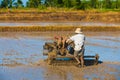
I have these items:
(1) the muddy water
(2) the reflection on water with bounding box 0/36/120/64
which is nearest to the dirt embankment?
(2) the reflection on water with bounding box 0/36/120/64

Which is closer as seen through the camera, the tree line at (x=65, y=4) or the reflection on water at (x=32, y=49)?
the reflection on water at (x=32, y=49)

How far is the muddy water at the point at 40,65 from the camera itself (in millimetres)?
10438

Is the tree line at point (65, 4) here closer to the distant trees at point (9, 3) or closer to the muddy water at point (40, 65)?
the distant trees at point (9, 3)

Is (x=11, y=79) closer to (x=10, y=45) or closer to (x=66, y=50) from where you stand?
(x=66, y=50)

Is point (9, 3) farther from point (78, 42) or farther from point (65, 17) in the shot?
point (78, 42)

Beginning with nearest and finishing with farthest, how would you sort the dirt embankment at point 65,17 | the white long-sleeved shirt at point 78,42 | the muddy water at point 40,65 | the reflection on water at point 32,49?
the muddy water at point 40,65
the white long-sleeved shirt at point 78,42
the reflection on water at point 32,49
the dirt embankment at point 65,17

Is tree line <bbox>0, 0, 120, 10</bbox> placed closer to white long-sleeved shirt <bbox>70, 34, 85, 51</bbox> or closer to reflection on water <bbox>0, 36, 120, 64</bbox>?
reflection on water <bbox>0, 36, 120, 64</bbox>

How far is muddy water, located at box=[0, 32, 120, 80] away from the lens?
34.2 feet

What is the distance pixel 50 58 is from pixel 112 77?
7.89 feet

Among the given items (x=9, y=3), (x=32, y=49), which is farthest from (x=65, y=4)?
(x=32, y=49)

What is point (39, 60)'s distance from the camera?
1327 centimetres

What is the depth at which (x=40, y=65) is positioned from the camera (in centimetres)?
1221

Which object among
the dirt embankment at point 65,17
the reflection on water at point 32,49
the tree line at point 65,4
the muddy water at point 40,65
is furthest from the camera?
the tree line at point 65,4

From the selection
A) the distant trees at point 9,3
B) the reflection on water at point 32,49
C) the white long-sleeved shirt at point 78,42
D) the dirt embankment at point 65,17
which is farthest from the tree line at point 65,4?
the white long-sleeved shirt at point 78,42
